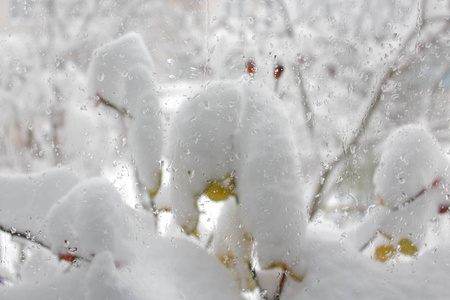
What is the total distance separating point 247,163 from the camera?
44 cm

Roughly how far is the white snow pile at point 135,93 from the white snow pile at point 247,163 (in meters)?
0.02

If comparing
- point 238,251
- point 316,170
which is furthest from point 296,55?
point 238,251

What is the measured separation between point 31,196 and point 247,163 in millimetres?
256

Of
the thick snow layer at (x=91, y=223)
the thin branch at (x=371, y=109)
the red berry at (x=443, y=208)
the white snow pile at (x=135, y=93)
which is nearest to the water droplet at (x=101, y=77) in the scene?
the white snow pile at (x=135, y=93)

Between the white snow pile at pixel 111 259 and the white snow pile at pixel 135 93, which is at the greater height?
the white snow pile at pixel 135 93

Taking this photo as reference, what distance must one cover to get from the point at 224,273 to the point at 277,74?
0.78 ft

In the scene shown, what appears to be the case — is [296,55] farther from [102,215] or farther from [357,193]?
[102,215]

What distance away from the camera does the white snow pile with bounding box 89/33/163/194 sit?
0.47 m

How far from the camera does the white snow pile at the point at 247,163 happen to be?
0.44m

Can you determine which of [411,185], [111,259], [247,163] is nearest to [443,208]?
[411,185]

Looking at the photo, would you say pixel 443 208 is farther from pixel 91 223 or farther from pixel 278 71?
pixel 91 223

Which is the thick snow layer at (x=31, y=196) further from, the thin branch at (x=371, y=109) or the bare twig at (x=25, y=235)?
the thin branch at (x=371, y=109)

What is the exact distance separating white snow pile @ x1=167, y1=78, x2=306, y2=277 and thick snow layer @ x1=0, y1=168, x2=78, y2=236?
0.14 m

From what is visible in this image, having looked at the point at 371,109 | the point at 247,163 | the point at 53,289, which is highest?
the point at 371,109
